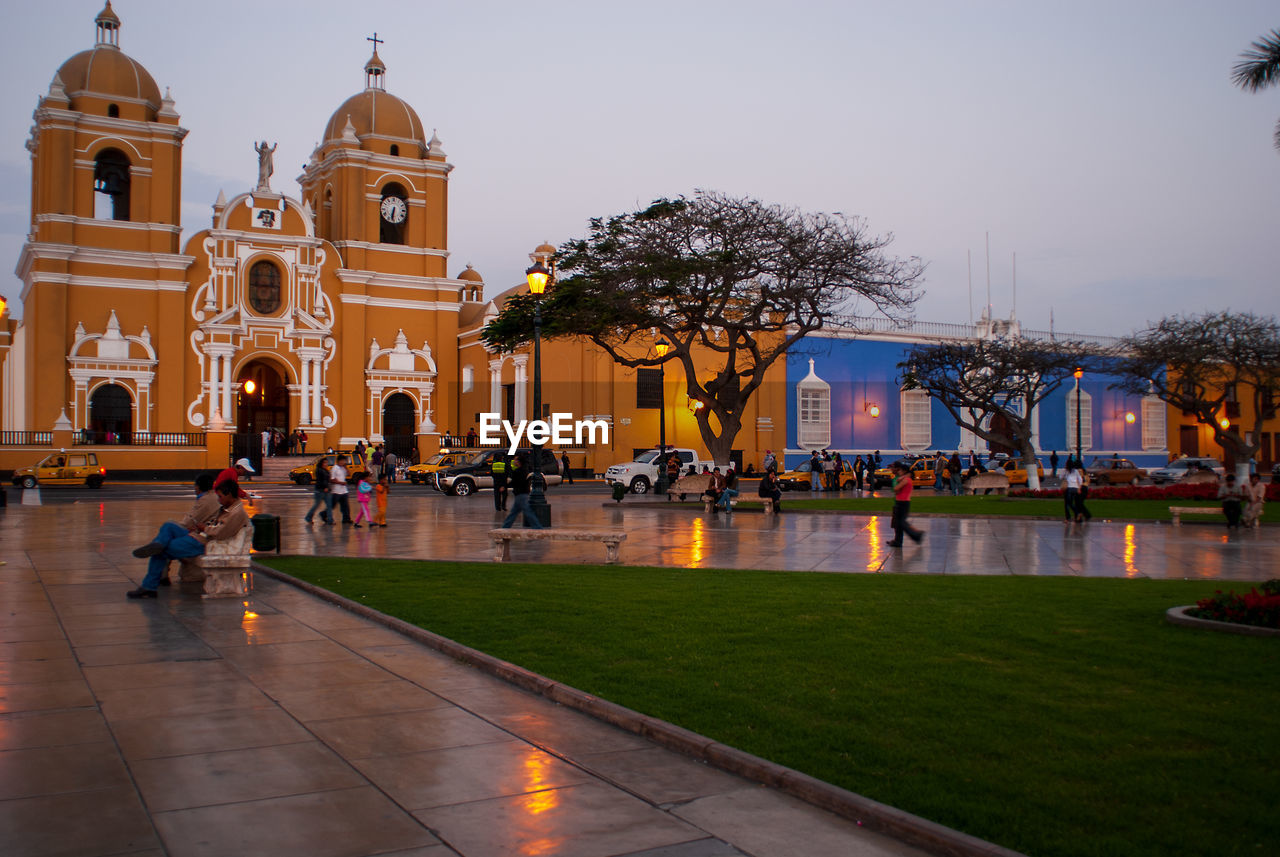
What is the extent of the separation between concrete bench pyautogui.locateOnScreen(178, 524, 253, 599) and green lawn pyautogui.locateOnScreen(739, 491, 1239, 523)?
54.7 feet

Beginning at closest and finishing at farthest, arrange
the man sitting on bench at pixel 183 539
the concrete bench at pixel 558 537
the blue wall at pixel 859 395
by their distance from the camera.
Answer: the man sitting on bench at pixel 183 539
the concrete bench at pixel 558 537
the blue wall at pixel 859 395

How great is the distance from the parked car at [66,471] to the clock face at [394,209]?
67.5ft

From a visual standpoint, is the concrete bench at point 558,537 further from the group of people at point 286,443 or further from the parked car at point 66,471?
the group of people at point 286,443

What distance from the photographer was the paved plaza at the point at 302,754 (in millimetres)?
4281

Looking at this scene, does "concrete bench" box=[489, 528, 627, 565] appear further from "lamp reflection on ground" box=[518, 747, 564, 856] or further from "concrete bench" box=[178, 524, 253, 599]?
"lamp reflection on ground" box=[518, 747, 564, 856]

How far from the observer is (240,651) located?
26.1ft

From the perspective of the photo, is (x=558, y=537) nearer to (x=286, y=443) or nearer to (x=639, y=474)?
(x=639, y=474)

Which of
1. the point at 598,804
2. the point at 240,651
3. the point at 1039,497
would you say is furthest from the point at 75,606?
the point at 1039,497

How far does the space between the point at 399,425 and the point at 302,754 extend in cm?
4690

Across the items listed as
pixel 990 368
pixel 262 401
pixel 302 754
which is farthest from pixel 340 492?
pixel 262 401

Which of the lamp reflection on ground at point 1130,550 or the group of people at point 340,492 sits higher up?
the group of people at point 340,492

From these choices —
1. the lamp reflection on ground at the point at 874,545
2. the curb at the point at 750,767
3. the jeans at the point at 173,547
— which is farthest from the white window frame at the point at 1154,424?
the curb at the point at 750,767

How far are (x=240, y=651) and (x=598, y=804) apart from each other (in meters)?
4.37

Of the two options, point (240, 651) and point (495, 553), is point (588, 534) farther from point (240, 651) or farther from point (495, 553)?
point (240, 651)
